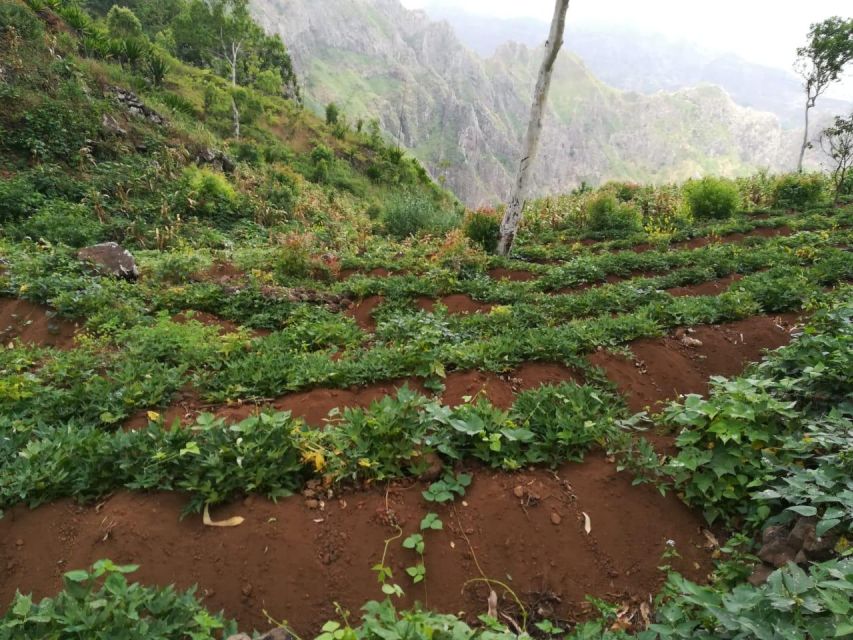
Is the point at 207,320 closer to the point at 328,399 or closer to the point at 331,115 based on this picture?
the point at 328,399

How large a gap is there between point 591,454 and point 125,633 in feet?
8.77

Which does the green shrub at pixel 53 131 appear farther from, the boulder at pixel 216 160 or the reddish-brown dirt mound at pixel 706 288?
the reddish-brown dirt mound at pixel 706 288

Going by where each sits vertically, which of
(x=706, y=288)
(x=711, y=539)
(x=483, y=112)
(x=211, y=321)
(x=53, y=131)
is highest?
(x=483, y=112)

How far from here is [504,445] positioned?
3051mm

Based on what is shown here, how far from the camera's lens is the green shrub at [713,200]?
1274cm

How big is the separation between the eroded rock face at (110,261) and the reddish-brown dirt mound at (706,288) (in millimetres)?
7958

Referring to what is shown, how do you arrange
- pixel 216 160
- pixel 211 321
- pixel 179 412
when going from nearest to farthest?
pixel 179 412 → pixel 211 321 → pixel 216 160

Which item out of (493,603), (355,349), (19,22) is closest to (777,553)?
(493,603)

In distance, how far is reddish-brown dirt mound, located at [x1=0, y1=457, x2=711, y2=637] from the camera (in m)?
2.32

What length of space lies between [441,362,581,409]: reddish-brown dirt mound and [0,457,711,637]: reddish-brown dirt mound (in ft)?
3.25

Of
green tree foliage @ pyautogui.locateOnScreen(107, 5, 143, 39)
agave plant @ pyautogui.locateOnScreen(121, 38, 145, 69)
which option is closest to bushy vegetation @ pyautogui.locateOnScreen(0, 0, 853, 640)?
agave plant @ pyautogui.locateOnScreen(121, 38, 145, 69)

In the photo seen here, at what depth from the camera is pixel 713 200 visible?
12828mm

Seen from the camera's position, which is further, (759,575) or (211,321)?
(211,321)

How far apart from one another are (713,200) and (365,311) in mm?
11405
